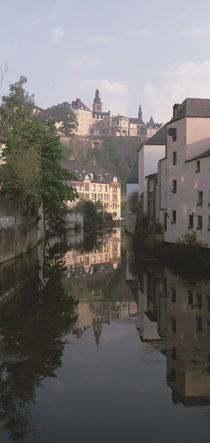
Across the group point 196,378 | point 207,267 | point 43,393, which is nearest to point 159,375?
point 196,378

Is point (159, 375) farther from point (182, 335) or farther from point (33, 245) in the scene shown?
point (33, 245)

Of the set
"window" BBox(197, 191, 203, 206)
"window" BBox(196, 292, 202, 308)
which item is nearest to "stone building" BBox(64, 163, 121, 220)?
"window" BBox(197, 191, 203, 206)

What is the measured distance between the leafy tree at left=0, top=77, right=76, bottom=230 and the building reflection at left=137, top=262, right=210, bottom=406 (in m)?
11.0

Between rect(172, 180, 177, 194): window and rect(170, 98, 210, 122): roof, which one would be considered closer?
rect(170, 98, 210, 122): roof

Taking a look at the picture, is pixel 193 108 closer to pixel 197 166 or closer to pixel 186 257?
pixel 197 166

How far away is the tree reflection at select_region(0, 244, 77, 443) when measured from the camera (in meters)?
6.59

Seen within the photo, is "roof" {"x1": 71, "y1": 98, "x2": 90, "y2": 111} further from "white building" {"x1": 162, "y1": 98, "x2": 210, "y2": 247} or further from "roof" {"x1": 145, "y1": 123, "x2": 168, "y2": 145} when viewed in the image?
"white building" {"x1": 162, "y1": 98, "x2": 210, "y2": 247}

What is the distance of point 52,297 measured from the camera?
15609mm

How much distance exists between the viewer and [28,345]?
9.77m

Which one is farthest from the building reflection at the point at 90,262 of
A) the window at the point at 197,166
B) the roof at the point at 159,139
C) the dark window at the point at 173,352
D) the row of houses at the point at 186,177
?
the roof at the point at 159,139

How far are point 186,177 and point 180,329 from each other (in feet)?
74.7

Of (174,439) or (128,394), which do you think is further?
(128,394)

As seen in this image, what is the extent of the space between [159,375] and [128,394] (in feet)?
3.75

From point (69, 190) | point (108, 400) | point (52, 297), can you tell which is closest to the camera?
point (108, 400)
